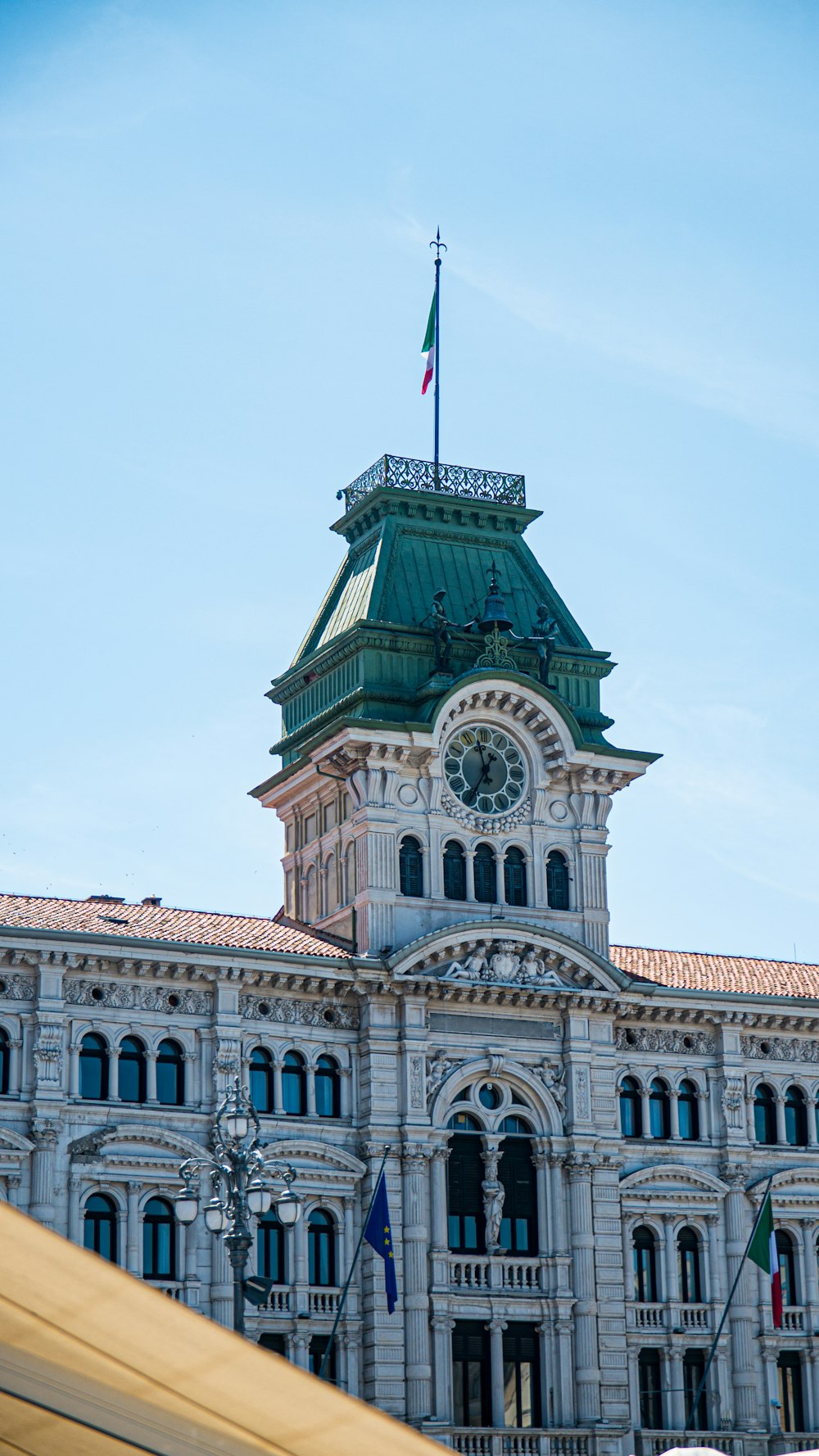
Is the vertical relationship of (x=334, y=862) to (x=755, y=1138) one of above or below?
above

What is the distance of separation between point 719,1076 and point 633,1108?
2.56 m

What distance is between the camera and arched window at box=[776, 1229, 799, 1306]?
→ 51.3 metres

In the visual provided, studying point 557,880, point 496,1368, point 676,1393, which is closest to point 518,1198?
point 496,1368

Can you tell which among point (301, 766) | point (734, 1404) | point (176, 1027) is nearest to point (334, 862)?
point (301, 766)

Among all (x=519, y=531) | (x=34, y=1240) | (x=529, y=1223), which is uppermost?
(x=519, y=531)

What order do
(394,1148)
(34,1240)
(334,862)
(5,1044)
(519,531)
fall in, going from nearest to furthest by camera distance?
(34,1240) < (5,1044) < (394,1148) < (334,862) < (519,531)

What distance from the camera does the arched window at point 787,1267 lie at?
5128 centimetres

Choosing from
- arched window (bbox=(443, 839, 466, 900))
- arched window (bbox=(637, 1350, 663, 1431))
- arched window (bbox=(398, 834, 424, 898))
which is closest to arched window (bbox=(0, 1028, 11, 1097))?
arched window (bbox=(398, 834, 424, 898))

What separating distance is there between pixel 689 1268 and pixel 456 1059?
27.2ft

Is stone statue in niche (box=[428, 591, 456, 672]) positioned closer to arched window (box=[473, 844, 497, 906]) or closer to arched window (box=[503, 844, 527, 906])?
arched window (box=[473, 844, 497, 906])

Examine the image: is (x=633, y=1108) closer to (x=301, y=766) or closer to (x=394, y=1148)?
(x=394, y=1148)

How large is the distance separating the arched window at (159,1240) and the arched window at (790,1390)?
15.9 m

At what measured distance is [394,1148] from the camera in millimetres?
46875

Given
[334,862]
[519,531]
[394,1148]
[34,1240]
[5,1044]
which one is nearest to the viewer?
[34,1240]
